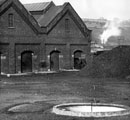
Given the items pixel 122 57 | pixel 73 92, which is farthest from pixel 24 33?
pixel 73 92

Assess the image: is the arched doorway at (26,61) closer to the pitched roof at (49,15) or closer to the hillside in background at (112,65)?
the pitched roof at (49,15)

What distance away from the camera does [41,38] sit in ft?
118

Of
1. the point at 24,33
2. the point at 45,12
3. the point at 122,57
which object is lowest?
the point at 122,57

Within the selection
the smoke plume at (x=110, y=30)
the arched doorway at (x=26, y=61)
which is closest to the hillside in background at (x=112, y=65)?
the arched doorway at (x=26, y=61)

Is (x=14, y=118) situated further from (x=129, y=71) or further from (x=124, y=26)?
(x=124, y=26)

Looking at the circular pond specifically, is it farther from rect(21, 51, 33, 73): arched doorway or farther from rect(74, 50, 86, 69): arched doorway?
rect(74, 50, 86, 69): arched doorway

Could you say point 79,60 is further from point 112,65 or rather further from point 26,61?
point 112,65

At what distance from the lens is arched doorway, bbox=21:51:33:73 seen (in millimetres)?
35094

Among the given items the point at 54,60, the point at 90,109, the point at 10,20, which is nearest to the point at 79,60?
the point at 54,60

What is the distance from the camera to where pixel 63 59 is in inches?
1513

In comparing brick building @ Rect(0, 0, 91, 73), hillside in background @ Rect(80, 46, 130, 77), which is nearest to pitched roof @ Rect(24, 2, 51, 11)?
brick building @ Rect(0, 0, 91, 73)

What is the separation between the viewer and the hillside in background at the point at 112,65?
2984cm

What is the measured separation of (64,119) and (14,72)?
22.9m

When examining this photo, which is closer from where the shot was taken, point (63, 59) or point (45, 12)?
point (63, 59)
